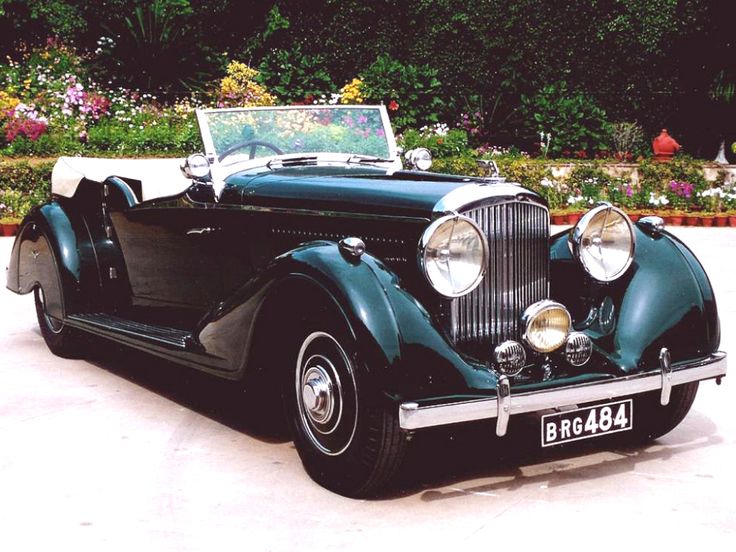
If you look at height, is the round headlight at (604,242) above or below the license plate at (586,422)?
above

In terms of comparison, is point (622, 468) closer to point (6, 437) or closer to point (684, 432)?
point (684, 432)

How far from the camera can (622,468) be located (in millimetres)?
4473

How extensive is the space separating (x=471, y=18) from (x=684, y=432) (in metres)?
13.9

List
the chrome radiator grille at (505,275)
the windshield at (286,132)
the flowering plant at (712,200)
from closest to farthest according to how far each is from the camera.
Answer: the chrome radiator grille at (505,275)
the windshield at (286,132)
the flowering plant at (712,200)

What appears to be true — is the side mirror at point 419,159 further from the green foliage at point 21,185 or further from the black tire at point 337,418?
the green foliage at point 21,185

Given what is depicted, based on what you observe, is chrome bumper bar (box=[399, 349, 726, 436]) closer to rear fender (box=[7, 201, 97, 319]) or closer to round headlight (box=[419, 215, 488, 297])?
round headlight (box=[419, 215, 488, 297])

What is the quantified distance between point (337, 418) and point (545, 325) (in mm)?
896

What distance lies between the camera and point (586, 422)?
4.23 m

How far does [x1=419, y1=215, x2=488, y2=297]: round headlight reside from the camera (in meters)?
4.17

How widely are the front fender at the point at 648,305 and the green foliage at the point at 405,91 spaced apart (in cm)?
1278

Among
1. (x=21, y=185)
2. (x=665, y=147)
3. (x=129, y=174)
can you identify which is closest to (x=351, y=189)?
(x=129, y=174)

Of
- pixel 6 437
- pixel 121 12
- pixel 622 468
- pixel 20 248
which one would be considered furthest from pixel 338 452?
pixel 121 12

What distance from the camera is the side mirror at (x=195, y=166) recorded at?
5.25m

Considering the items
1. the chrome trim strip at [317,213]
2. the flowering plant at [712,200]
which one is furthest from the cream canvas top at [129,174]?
the flowering plant at [712,200]
